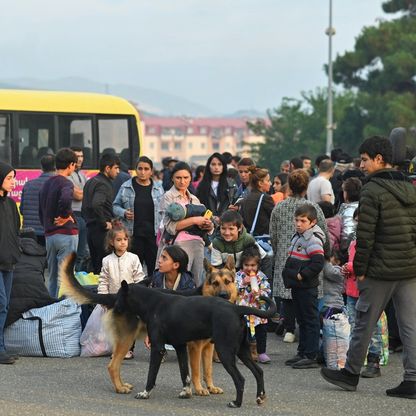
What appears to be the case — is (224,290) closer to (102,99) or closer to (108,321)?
(108,321)

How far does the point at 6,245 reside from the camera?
10.1m

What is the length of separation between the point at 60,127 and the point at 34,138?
0.73 metres

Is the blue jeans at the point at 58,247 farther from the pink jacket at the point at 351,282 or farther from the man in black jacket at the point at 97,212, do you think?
the pink jacket at the point at 351,282

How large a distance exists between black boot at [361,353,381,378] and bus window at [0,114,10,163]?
1381cm

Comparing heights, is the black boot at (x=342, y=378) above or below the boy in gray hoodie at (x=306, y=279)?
below

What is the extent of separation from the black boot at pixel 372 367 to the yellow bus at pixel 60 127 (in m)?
12.6

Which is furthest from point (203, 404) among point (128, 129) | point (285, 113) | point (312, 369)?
point (285, 113)

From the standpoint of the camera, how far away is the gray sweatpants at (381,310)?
8617 millimetres

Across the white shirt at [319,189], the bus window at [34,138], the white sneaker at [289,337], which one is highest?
the bus window at [34,138]

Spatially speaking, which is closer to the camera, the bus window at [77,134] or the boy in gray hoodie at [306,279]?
the boy in gray hoodie at [306,279]

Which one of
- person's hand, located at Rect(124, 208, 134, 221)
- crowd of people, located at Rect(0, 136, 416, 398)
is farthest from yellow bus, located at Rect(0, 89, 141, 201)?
person's hand, located at Rect(124, 208, 134, 221)

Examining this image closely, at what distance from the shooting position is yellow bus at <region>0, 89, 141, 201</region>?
22.4m

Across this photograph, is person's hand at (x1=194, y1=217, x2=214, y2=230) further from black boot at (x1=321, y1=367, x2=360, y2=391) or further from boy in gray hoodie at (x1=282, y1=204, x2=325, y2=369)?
black boot at (x1=321, y1=367, x2=360, y2=391)

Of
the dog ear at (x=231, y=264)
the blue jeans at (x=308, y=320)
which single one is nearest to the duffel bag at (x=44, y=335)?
the dog ear at (x=231, y=264)
